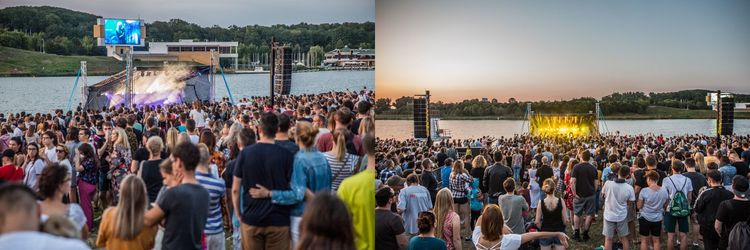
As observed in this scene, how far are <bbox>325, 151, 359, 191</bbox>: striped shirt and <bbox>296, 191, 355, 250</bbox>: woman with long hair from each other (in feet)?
3.09

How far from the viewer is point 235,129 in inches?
244

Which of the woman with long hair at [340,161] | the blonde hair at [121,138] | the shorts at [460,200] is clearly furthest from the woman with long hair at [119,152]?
the woman with long hair at [340,161]

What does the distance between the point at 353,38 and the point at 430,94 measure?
1.62m

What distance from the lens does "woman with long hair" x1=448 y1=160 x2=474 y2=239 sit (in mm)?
8602

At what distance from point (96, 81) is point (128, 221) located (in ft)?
48.9

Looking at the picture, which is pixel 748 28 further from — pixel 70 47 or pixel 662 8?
pixel 70 47

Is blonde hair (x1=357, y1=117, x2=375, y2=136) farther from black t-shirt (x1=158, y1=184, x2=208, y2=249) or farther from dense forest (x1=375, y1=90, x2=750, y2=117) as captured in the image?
black t-shirt (x1=158, y1=184, x2=208, y2=249)

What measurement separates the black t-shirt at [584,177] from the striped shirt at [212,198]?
5.75 metres

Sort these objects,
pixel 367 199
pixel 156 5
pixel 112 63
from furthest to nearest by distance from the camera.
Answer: pixel 112 63
pixel 156 5
pixel 367 199

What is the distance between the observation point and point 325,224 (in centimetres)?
286

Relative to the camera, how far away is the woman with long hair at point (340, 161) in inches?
153

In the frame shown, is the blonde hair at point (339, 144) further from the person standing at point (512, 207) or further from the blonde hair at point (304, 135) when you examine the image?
the person standing at point (512, 207)

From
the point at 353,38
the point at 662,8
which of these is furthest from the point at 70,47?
the point at 662,8

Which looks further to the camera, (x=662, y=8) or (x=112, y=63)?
(x=112, y=63)
